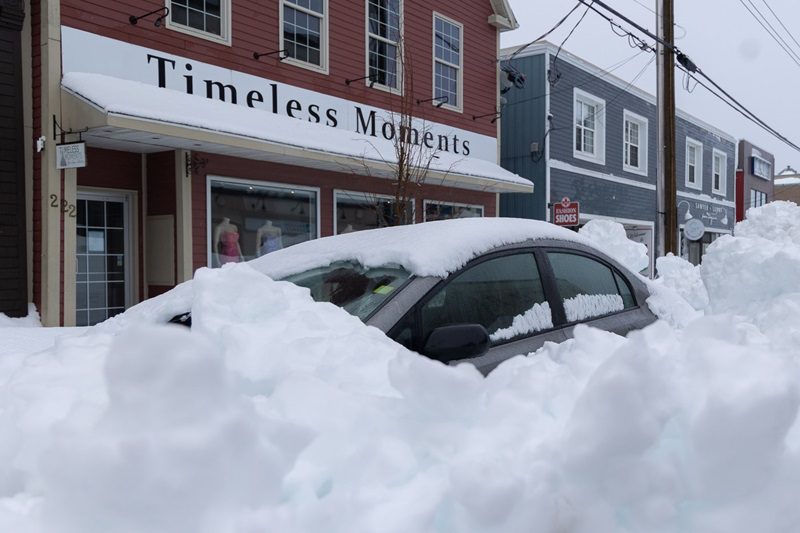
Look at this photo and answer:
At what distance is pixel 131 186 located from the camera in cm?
1045

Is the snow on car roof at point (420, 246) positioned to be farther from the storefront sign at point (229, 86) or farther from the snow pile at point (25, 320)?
the storefront sign at point (229, 86)

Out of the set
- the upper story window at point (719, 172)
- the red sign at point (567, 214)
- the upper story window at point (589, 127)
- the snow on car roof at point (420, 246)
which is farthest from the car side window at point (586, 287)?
the upper story window at point (719, 172)

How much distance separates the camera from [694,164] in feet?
91.1

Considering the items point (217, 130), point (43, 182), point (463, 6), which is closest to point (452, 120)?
point (463, 6)

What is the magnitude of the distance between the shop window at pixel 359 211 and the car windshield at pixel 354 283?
8.50 m

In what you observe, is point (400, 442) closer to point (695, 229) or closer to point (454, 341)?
point (454, 341)

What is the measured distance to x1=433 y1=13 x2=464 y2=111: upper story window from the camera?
14836 mm

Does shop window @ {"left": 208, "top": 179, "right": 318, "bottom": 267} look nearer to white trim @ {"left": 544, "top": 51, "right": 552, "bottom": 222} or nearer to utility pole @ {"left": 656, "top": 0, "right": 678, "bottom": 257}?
utility pole @ {"left": 656, "top": 0, "right": 678, "bottom": 257}

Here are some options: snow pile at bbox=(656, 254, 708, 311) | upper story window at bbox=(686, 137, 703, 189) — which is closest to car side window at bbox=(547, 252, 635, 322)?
snow pile at bbox=(656, 254, 708, 311)

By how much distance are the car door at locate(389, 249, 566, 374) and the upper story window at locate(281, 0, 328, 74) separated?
8913 millimetres

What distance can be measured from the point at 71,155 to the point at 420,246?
6622mm

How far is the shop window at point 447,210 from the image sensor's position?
555 inches

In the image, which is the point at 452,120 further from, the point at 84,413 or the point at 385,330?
the point at 84,413

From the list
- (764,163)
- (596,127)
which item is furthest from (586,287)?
(764,163)
